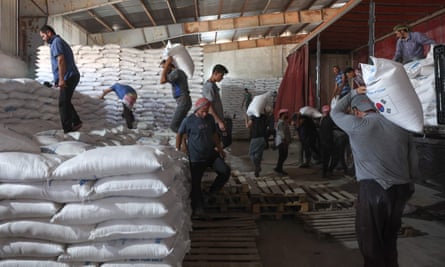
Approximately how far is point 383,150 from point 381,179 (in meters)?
0.20

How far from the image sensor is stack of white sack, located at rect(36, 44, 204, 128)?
22.4ft

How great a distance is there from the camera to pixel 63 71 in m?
4.39

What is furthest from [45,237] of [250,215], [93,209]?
[250,215]

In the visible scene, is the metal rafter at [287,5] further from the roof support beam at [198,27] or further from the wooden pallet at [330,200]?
the wooden pallet at [330,200]

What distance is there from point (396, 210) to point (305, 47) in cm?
772

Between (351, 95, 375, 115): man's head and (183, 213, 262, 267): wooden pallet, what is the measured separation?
1.47 metres

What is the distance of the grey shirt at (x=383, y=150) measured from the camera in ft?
7.60

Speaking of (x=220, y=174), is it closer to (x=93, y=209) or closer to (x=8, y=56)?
(x=93, y=209)

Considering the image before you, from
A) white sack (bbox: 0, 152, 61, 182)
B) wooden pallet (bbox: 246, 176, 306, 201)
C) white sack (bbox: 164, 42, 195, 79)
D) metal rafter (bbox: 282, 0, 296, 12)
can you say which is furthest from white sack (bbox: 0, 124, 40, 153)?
metal rafter (bbox: 282, 0, 296, 12)

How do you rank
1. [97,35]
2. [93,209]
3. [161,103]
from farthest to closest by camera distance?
1. [97,35]
2. [161,103]
3. [93,209]

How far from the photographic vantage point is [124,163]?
208 centimetres

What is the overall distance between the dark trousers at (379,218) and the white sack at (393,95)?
450 millimetres

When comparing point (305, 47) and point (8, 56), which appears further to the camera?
point (305, 47)

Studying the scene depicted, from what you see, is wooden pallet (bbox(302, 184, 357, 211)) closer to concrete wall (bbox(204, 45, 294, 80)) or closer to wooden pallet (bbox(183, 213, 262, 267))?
wooden pallet (bbox(183, 213, 262, 267))
